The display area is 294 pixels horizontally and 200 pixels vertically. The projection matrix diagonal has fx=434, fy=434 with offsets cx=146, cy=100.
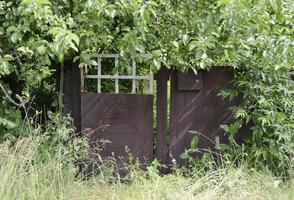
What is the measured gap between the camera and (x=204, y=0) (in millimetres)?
4051

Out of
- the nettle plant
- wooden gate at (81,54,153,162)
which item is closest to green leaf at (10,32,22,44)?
the nettle plant

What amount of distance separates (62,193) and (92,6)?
1.51 meters

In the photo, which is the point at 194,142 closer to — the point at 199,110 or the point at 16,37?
the point at 199,110

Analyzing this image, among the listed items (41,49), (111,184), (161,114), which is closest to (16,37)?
(41,49)

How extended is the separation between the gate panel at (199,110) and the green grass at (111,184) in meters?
0.49

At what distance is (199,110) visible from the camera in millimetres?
4469

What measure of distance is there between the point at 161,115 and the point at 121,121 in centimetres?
41

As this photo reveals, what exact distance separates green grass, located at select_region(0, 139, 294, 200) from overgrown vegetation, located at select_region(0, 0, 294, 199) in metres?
0.01

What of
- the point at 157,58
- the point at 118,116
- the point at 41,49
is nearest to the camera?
the point at 41,49

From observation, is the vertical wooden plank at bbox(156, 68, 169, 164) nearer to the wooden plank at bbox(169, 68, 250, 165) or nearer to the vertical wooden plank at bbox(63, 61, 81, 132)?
the wooden plank at bbox(169, 68, 250, 165)

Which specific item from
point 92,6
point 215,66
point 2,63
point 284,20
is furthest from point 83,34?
point 284,20

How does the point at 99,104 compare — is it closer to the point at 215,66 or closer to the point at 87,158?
the point at 87,158

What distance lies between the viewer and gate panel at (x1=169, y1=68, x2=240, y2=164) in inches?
174

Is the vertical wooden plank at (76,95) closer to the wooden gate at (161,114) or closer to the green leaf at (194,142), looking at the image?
the wooden gate at (161,114)
